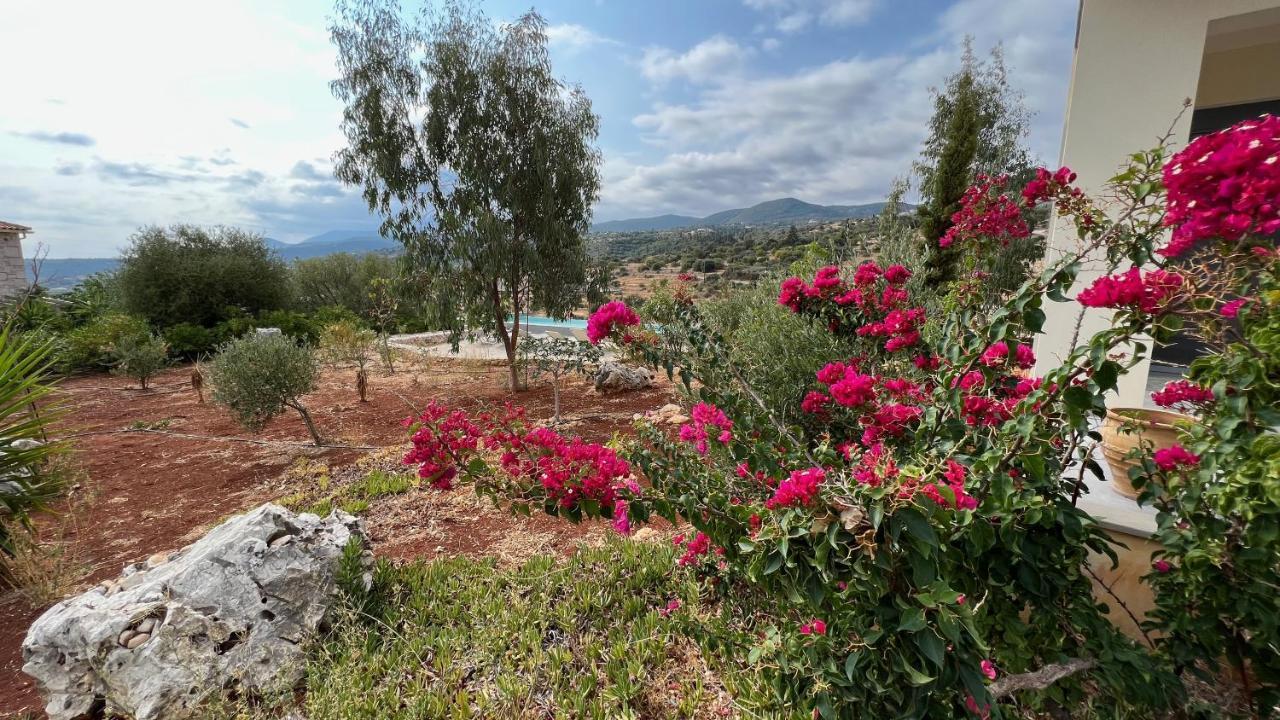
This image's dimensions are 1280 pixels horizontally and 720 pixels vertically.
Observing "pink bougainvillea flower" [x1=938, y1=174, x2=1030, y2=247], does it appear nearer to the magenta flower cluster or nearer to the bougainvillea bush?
the bougainvillea bush

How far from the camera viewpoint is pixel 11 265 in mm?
15852

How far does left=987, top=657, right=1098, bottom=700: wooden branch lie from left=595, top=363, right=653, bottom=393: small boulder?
7.48 m

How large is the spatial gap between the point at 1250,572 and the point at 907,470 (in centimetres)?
Answer: 115

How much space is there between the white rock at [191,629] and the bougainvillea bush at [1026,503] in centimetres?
152

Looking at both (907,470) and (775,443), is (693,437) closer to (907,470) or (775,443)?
(775,443)

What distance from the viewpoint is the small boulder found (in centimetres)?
895

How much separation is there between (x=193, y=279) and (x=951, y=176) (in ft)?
66.2

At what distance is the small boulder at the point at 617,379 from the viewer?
8.95 m

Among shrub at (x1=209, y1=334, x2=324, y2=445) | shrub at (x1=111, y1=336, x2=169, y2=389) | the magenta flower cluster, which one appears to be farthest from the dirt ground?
the magenta flower cluster

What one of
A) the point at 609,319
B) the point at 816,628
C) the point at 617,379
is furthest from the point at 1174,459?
the point at 617,379

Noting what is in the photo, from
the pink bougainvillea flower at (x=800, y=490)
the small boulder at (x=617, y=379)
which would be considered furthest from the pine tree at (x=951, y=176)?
the pink bougainvillea flower at (x=800, y=490)

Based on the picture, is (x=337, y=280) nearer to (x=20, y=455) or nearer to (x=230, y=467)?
(x=230, y=467)

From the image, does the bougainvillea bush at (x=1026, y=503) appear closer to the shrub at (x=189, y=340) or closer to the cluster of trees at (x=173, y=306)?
the cluster of trees at (x=173, y=306)

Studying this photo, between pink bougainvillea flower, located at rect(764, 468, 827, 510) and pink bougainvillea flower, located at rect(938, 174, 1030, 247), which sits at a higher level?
pink bougainvillea flower, located at rect(938, 174, 1030, 247)
